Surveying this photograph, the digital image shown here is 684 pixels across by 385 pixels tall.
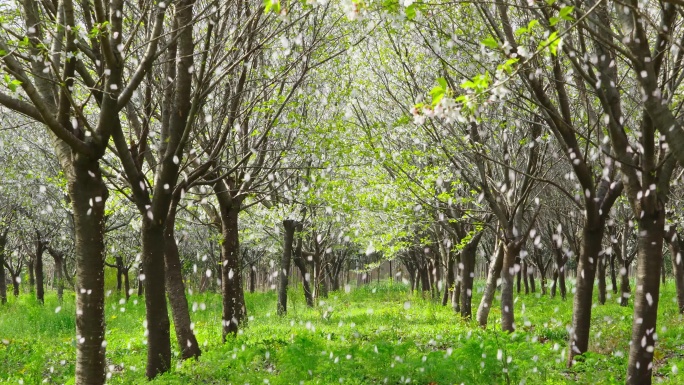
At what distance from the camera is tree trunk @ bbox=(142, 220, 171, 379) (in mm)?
6645

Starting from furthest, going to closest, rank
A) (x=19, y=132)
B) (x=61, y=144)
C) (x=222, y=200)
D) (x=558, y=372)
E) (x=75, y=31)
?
(x=19, y=132) < (x=222, y=200) < (x=558, y=372) < (x=61, y=144) < (x=75, y=31)

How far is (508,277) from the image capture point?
34.8 feet

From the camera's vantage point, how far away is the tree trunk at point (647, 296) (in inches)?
221

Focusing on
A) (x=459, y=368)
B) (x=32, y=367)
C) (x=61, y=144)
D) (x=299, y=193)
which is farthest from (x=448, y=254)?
(x=61, y=144)

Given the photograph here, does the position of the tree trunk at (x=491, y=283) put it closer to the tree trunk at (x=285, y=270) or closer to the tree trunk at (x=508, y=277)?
the tree trunk at (x=508, y=277)

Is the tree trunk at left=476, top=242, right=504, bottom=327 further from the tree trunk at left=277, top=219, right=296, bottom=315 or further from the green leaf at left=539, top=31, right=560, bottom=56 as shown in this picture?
the green leaf at left=539, top=31, right=560, bottom=56

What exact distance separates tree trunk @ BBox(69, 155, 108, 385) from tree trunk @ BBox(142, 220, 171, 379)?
4.08ft

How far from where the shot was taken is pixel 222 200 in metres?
10.1

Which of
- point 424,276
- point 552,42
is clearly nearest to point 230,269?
point 552,42

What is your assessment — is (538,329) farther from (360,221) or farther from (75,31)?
(75,31)

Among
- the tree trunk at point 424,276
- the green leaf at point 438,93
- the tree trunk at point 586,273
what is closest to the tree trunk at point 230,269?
the tree trunk at point 586,273

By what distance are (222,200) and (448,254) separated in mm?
8521

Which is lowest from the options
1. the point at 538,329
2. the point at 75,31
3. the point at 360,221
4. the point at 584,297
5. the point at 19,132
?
the point at 538,329

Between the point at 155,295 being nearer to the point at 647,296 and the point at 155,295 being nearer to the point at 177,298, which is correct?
the point at 177,298
